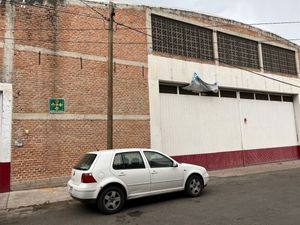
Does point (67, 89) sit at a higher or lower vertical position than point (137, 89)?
lower

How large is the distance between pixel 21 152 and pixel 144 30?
7793mm

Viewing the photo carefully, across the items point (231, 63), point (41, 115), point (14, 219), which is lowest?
point (14, 219)

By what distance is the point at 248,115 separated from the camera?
18750mm

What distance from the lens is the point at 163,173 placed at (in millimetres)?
8891

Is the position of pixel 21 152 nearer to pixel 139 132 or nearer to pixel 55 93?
pixel 55 93

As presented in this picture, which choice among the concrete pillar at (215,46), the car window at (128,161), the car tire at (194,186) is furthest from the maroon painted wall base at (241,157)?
the car window at (128,161)

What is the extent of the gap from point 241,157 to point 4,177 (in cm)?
1232

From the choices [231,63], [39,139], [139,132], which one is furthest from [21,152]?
[231,63]

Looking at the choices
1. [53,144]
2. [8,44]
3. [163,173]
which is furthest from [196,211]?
[8,44]

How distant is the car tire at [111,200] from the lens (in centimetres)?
781

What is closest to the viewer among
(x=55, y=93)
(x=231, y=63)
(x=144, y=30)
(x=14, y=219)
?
(x=14, y=219)

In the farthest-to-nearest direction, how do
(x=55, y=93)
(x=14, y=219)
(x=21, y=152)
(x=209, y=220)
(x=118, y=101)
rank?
(x=118, y=101) → (x=55, y=93) → (x=21, y=152) → (x=14, y=219) → (x=209, y=220)

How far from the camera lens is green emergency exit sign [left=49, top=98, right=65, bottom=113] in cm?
1227

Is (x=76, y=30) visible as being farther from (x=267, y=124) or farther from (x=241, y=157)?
(x=267, y=124)
